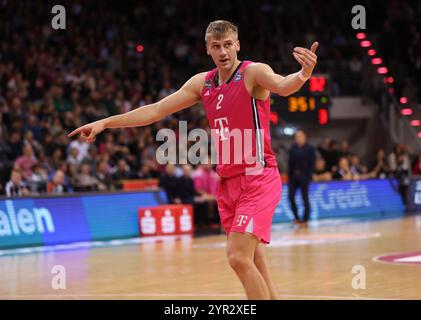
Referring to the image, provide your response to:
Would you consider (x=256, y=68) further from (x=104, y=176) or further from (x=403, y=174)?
(x=403, y=174)

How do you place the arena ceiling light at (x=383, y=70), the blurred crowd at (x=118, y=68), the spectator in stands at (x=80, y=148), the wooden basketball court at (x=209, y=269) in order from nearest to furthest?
1. the wooden basketball court at (x=209, y=269)
2. the blurred crowd at (x=118, y=68)
3. the spectator in stands at (x=80, y=148)
4. the arena ceiling light at (x=383, y=70)

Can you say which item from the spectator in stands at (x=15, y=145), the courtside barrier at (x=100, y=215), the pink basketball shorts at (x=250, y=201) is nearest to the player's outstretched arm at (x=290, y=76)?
the pink basketball shorts at (x=250, y=201)

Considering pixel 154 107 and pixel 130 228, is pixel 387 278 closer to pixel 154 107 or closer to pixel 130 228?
pixel 154 107

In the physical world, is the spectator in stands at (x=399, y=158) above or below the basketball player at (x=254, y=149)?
below

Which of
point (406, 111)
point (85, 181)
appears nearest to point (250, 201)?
point (85, 181)

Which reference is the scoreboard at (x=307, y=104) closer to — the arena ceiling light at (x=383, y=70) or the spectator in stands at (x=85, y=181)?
the arena ceiling light at (x=383, y=70)

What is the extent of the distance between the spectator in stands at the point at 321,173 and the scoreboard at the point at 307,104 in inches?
51.8

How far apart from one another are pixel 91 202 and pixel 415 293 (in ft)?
32.7

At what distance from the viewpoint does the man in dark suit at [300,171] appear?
70.6 ft

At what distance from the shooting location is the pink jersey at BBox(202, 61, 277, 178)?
7.71m

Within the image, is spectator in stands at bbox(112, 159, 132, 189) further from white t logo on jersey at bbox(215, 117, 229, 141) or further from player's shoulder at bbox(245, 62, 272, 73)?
player's shoulder at bbox(245, 62, 272, 73)

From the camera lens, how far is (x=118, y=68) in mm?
27562

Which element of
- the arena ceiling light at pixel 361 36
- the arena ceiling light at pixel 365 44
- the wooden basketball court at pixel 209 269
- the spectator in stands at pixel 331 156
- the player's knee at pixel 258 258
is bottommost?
the wooden basketball court at pixel 209 269
